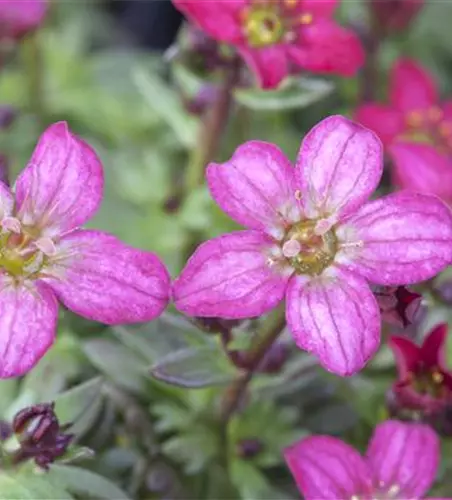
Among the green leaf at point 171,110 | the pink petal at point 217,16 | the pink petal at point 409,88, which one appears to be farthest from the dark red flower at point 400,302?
the pink petal at point 409,88

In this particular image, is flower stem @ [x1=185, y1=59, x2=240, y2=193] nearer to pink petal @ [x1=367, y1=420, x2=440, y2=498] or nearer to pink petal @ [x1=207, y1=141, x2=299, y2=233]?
Result: pink petal @ [x1=207, y1=141, x2=299, y2=233]

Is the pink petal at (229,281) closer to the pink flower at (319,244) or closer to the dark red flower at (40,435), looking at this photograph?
the pink flower at (319,244)

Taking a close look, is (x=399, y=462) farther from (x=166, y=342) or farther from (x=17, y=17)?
(x=17, y=17)

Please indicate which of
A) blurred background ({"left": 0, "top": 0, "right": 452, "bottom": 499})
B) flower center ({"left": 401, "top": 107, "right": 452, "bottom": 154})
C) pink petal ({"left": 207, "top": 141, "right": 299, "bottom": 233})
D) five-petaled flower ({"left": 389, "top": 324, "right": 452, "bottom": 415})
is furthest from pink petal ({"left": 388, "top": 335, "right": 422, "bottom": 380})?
flower center ({"left": 401, "top": 107, "right": 452, "bottom": 154})

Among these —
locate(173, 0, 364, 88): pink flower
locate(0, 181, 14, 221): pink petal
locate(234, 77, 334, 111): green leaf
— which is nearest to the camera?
locate(0, 181, 14, 221): pink petal

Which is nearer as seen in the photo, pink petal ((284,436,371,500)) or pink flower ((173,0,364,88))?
pink petal ((284,436,371,500))

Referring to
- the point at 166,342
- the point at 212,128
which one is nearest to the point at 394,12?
the point at 212,128

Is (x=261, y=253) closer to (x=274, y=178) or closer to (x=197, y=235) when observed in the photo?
(x=274, y=178)
